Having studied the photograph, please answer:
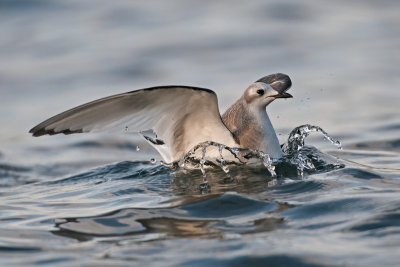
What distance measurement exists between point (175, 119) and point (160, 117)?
0.45ft

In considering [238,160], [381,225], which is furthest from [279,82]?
[381,225]

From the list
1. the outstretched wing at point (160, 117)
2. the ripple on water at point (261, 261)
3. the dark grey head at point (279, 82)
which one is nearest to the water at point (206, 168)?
the ripple on water at point (261, 261)

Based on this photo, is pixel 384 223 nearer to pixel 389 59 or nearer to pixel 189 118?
pixel 189 118

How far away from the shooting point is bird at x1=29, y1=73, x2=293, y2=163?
522 cm

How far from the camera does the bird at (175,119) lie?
17.1 ft

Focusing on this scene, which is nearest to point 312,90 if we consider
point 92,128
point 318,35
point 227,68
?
point 227,68

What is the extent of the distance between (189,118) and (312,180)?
1180mm

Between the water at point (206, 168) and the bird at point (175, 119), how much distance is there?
17cm

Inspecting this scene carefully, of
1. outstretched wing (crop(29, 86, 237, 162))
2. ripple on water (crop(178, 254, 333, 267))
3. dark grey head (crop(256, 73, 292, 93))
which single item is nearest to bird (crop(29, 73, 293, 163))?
outstretched wing (crop(29, 86, 237, 162))

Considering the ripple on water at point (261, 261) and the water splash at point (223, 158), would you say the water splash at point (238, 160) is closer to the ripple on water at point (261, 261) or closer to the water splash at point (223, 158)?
the water splash at point (223, 158)

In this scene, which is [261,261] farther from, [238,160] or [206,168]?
[206,168]

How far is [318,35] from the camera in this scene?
39.9 feet

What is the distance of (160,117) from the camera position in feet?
18.6

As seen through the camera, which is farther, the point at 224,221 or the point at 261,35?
the point at 261,35
